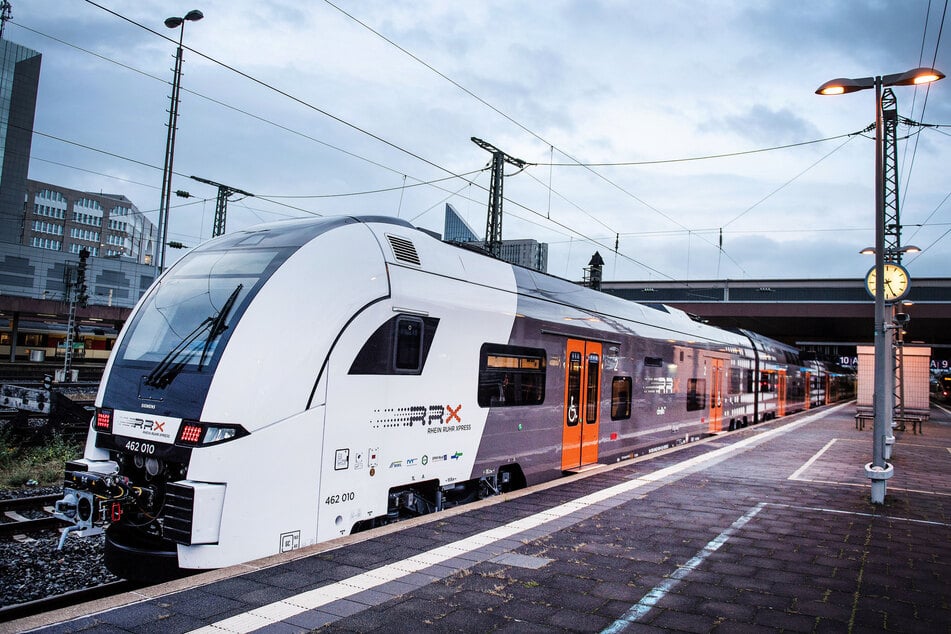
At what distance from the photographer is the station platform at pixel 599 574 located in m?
4.53

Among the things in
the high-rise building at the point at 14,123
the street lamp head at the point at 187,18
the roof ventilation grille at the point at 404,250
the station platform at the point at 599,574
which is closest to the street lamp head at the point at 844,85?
Result: the station platform at the point at 599,574

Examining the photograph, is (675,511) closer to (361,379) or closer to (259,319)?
(361,379)

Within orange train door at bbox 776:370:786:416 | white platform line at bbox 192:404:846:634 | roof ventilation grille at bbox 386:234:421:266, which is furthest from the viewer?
orange train door at bbox 776:370:786:416

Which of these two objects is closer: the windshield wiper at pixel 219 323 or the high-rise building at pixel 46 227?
the windshield wiper at pixel 219 323

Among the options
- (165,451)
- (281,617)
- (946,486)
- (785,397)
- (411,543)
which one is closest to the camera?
(281,617)

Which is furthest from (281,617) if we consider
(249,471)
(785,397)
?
(785,397)

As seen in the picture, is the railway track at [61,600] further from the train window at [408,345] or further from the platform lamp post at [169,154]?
the platform lamp post at [169,154]

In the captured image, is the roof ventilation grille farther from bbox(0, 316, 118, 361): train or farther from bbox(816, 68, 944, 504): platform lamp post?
bbox(0, 316, 118, 361): train

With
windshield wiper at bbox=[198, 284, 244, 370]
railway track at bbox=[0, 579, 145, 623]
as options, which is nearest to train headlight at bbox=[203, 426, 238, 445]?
windshield wiper at bbox=[198, 284, 244, 370]

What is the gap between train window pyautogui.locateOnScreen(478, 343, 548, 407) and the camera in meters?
8.32

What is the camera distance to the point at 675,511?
8.23m

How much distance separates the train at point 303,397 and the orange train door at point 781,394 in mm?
22497

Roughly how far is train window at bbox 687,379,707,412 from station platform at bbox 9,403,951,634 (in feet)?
23.7

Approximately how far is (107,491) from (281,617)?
7.13ft
